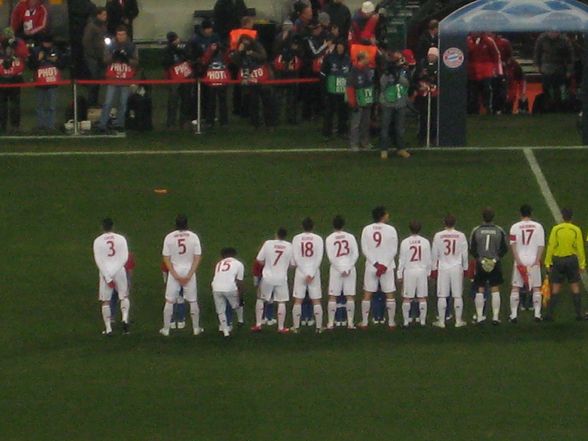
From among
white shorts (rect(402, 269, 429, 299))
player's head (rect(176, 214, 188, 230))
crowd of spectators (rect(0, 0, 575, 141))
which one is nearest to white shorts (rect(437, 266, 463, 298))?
white shorts (rect(402, 269, 429, 299))

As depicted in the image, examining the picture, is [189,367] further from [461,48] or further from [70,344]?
[461,48]

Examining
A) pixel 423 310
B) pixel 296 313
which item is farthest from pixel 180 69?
pixel 423 310

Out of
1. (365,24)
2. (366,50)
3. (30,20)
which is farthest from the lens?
(30,20)

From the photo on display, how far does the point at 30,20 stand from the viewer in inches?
1415

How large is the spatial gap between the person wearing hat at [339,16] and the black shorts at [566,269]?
1224cm

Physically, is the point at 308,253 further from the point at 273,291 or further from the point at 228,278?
the point at 228,278

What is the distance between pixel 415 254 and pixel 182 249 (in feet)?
9.65

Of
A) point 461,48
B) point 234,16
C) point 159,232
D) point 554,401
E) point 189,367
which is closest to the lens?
point 554,401

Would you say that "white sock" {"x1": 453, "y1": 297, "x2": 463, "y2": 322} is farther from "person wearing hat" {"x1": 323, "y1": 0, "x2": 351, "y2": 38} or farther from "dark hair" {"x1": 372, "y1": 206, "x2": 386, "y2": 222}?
"person wearing hat" {"x1": 323, "y1": 0, "x2": 351, "y2": 38}

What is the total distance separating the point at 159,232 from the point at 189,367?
20.6 feet

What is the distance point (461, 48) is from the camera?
31453 mm

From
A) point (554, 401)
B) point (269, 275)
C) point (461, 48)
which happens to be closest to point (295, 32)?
point (461, 48)

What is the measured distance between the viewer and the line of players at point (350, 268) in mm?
22984

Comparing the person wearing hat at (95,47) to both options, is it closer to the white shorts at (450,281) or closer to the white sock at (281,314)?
the white sock at (281,314)
